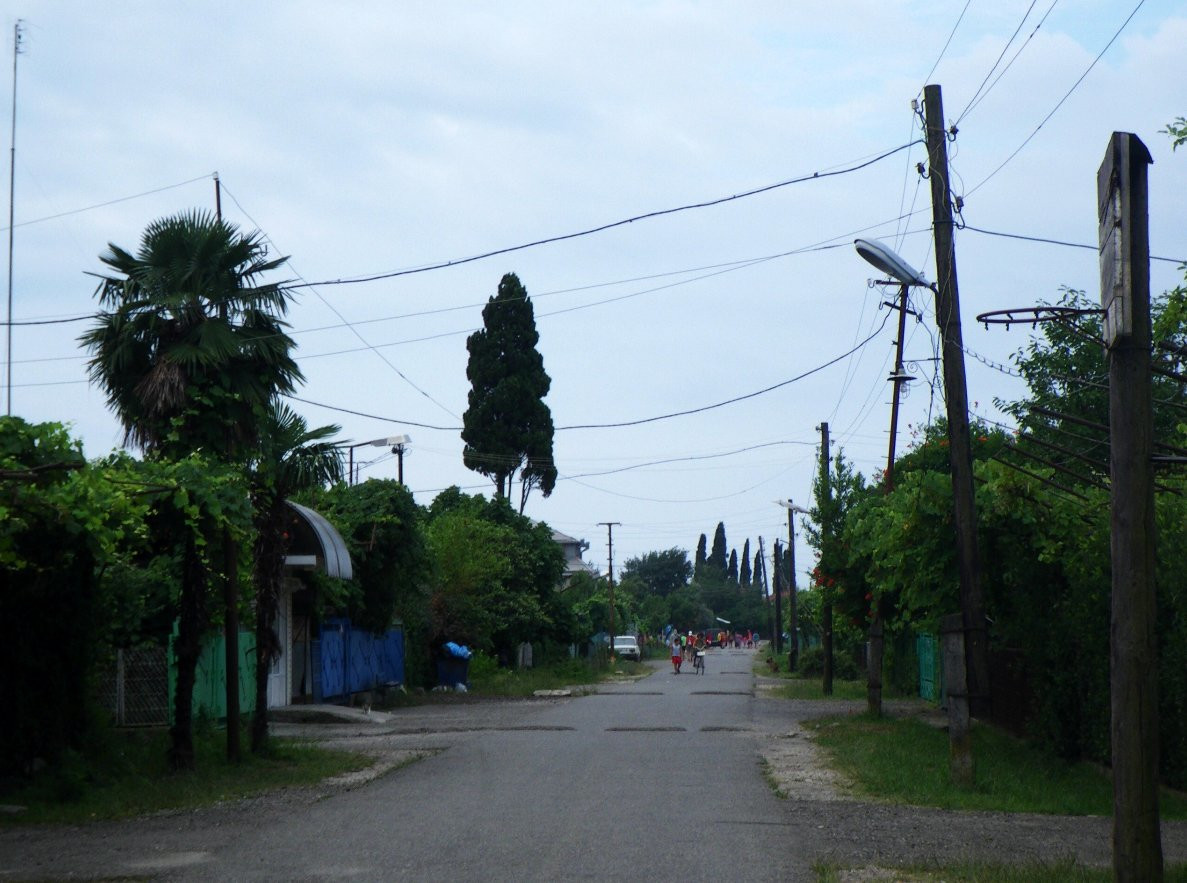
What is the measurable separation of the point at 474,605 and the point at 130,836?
98.7ft

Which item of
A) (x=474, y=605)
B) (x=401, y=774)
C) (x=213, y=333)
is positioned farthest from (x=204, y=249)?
(x=474, y=605)

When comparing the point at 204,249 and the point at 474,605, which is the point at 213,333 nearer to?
the point at 204,249

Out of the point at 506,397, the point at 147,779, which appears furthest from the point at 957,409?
the point at 506,397

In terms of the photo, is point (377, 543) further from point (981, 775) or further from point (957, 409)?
point (957, 409)

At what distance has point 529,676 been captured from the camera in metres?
47.9

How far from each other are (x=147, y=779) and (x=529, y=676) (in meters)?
32.4

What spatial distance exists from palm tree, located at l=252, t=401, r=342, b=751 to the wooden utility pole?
12.1 m

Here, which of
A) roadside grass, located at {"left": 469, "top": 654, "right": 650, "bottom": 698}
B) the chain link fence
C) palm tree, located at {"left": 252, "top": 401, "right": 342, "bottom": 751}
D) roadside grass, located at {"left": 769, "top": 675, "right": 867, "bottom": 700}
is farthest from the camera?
roadside grass, located at {"left": 469, "top": 654, "right": 650, "bottom": 698}

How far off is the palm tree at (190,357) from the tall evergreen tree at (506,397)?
38.3 m

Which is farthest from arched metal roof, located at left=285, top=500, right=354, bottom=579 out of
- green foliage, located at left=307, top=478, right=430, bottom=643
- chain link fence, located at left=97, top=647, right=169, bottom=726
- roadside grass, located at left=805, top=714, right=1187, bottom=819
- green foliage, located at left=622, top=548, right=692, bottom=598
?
green foliage, located at left=622, top=548, right=692, bottom=598

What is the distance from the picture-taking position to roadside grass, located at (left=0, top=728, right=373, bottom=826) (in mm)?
13965

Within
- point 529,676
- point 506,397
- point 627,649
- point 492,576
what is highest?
point 506,397

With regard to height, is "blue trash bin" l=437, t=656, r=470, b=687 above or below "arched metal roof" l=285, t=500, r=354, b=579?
below

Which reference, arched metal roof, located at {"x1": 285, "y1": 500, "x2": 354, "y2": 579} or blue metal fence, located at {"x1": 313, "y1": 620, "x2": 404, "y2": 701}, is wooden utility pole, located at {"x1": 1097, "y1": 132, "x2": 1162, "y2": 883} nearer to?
arched metal roof, located at {"x1": 285, "y1": 500, "x2": 354, "y2": 579}
